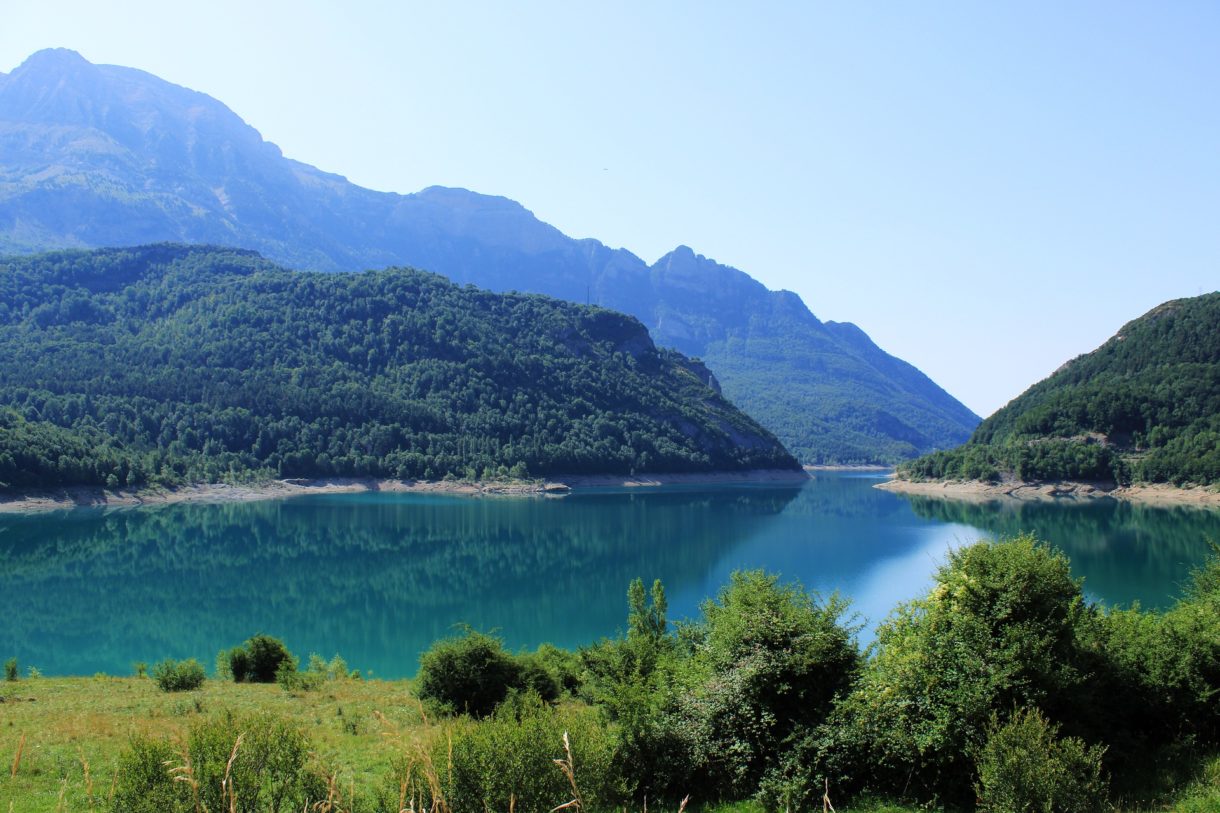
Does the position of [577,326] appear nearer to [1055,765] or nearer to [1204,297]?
[1204,297]

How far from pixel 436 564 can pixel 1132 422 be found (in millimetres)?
100088

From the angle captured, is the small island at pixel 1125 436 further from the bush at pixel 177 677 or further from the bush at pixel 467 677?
the bush at pixel 177 677

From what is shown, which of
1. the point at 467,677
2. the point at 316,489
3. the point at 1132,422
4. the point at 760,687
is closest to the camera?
the point at 760,687

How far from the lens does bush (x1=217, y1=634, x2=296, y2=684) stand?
880 inches

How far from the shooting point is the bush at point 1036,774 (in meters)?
7.95

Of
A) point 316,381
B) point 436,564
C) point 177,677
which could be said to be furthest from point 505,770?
point 316,381

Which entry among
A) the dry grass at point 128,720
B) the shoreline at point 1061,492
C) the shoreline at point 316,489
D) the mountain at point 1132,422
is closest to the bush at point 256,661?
the dry grass at point 128,720

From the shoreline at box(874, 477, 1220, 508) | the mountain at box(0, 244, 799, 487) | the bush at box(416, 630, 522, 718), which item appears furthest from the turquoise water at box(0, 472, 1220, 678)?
the mountain at box(0, 244, 799, 487)

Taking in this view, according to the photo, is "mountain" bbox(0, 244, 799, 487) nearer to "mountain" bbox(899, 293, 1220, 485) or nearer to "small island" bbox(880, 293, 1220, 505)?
"small island" bbox(880, 293, 1220, 505)

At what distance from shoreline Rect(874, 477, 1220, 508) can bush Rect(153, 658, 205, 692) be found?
98.3m

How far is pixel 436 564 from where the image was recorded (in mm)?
53844

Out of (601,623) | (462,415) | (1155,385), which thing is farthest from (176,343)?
(1155,385)

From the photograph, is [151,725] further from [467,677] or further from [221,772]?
[221,772]

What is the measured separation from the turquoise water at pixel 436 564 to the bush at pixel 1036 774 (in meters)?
22.5
